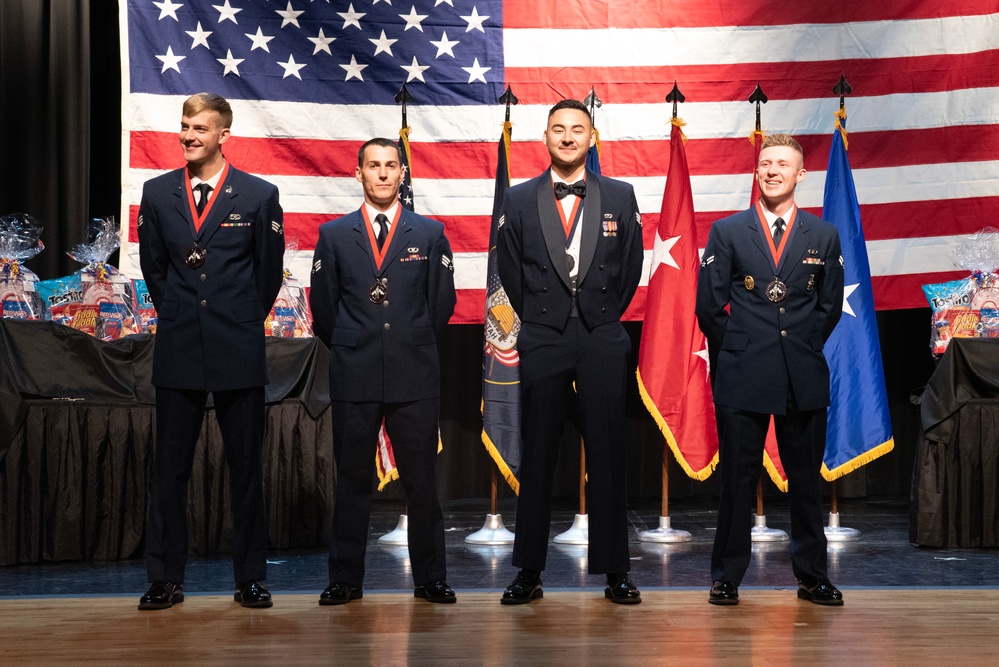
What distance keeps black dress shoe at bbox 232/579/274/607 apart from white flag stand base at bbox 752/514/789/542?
9.14 ft

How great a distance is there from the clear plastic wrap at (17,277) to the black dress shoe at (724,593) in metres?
3.25

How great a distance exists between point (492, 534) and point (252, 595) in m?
2.05

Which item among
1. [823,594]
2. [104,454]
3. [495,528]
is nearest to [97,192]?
[104,454]

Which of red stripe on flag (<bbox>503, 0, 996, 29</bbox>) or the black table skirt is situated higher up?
red stripe on flag (<bbox>503, 0, 996, 29</bbox>)

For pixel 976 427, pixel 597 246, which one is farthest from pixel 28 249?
pixel 976 427

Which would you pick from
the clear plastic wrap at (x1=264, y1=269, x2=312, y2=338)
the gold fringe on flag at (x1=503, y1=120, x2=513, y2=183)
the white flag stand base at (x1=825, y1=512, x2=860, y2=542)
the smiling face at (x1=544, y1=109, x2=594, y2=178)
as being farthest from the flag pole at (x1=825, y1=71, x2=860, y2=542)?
the clear plastic wrap at (x1=264, y1=269, x2=312, y2=338)

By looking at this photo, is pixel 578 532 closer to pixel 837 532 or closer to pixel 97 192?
pixel 837 532

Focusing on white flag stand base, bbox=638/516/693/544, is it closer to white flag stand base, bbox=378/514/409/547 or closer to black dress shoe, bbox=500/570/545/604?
white flag stand base, bbox=378/514/409/547

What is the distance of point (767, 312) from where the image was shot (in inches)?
150

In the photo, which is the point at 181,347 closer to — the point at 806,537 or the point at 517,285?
the point at 517,285

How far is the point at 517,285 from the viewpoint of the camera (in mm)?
3877

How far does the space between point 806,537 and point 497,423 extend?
6.64ft

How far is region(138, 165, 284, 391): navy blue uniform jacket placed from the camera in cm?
368

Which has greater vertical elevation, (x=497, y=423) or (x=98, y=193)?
(x=98, y=193)
